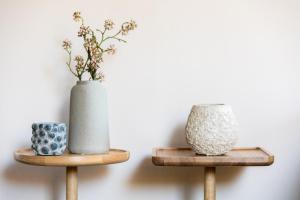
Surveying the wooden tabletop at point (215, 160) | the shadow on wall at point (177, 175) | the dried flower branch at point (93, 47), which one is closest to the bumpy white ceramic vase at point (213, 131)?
the wooden tabletop at point (215, 160)

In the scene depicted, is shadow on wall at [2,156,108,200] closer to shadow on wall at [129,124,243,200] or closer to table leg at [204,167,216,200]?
shadow on wall at [129,124,243,200]

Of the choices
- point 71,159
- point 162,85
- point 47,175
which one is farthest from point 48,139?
point 162,85

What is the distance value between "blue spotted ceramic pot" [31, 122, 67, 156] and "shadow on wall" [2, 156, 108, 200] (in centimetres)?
25

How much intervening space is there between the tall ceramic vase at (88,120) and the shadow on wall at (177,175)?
0.21 m

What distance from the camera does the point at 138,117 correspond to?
55.3 inches

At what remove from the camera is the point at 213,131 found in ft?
3.83

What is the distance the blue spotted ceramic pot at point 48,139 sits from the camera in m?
1.16

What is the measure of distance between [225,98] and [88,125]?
1.49 ft

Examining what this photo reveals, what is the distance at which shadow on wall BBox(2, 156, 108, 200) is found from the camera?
1.41 meters

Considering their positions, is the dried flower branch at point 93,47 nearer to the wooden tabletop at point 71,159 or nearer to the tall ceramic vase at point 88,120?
the tall ceramic vase at point 88,120

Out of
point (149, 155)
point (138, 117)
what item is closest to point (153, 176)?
point (149, 155)

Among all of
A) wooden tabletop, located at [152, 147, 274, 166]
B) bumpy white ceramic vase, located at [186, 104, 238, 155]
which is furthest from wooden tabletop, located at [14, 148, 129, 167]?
bumpy white ceramic vase, located at [186, 104, 238, 155]

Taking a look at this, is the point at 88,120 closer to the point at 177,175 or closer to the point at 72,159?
the point at 72,159

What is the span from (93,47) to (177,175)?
0.48 m
